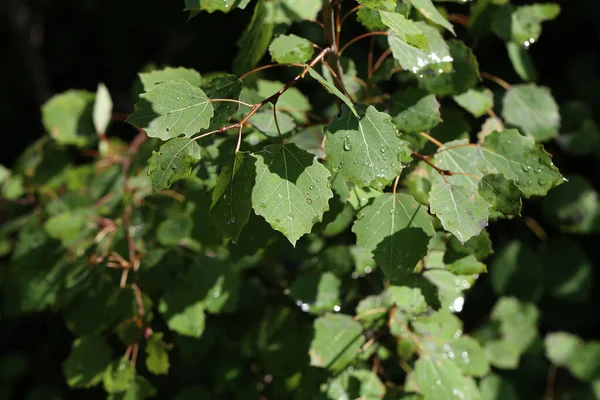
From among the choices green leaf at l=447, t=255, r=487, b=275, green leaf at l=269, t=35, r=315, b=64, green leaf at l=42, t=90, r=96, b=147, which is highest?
green leaf at l=269, t=35, r=315, b=64

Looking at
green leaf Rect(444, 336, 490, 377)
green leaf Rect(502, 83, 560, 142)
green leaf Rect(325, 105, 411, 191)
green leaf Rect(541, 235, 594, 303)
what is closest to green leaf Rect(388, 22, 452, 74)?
green leaf Rect(325, 105, 411, 191)

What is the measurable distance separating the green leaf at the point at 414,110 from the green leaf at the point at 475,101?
0.20m

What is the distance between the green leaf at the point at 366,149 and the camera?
3.48ft

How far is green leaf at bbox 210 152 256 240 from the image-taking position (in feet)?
3.49

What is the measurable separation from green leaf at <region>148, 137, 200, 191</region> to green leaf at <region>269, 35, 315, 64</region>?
35cm

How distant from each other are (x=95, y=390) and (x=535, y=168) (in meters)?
2.06

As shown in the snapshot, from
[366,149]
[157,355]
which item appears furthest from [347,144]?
[157,355]

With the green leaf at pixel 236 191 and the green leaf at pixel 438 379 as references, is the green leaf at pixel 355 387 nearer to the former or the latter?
the green leaf at pixel 438 379

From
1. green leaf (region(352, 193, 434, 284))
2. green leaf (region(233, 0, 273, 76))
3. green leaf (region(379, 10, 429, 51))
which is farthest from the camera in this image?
green leaf (region(233, 0, 273, 76))

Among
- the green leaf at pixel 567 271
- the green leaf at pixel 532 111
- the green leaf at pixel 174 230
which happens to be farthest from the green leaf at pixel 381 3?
the green leaf at pixel 567 271

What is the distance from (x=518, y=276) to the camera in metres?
2.20

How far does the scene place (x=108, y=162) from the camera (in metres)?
2.08

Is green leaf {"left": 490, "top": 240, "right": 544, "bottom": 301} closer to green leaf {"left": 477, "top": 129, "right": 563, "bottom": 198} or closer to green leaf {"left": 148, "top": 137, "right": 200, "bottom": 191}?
green leaf {"left": 477, "top": 129, "right": 563, "bottom": 198}

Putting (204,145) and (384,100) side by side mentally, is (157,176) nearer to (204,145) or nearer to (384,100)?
(204,145)
